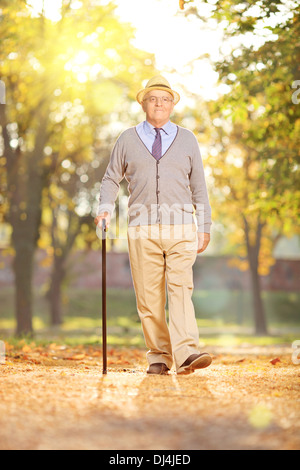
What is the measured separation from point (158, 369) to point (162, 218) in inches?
50.1

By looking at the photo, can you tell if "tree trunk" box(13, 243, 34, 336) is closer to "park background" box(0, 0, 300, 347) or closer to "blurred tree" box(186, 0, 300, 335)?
"park background" box(0, 0, 300, 347)

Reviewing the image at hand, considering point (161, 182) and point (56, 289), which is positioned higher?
point (161, 182)

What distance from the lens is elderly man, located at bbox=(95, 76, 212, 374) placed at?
5.65 meters

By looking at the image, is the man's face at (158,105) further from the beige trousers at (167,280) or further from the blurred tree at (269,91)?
the blurred tree at (269,91)

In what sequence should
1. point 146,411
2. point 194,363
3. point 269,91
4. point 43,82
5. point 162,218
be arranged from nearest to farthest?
point 146,411 < point 194,363 < point 162,218 < point 269,91 < point 43,82

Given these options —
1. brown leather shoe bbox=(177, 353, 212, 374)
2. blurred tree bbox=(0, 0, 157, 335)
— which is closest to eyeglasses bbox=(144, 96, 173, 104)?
brown leather shoe bbox=(177, 353, 212, 374)

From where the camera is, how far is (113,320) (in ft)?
99.1

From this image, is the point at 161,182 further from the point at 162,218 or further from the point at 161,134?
the point at 161,134

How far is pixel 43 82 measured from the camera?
51.0 ft

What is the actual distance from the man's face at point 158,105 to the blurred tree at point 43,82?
663 cm

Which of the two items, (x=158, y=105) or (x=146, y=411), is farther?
(x=158, y=105)

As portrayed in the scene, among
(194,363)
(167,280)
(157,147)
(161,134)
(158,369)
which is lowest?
(158,369)

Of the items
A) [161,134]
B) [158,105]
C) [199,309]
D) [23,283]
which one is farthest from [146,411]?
[199,309]
